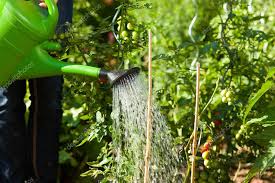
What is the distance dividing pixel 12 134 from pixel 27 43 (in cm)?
41

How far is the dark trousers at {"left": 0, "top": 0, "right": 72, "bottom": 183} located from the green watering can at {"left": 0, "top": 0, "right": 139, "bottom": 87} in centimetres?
20

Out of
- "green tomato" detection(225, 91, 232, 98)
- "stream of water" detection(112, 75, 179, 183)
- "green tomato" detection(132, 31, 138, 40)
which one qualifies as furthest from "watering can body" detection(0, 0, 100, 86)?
"green tomato" detection(225, 91, 232, 98)

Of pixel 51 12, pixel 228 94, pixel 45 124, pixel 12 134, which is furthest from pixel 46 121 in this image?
pixel 228 94

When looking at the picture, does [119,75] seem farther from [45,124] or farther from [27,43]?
[45,124]

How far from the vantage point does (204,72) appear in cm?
248

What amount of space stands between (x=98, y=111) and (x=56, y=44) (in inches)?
10.6

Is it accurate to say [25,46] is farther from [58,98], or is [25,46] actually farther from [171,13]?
[171,13]

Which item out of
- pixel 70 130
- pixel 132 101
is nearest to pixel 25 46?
pixel 132 101

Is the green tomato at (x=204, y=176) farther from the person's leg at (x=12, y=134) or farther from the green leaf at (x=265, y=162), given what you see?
the person's leg at (x=12, y=134)

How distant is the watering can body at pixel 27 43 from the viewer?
167 centimetres

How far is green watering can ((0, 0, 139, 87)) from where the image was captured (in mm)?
1674

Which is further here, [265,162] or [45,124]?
[45,124]

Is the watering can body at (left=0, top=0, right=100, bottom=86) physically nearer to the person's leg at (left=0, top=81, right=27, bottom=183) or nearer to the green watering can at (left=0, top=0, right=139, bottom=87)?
the green watering can at (left=0, top=0, right=139, bottom=87)

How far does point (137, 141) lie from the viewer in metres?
1.71
